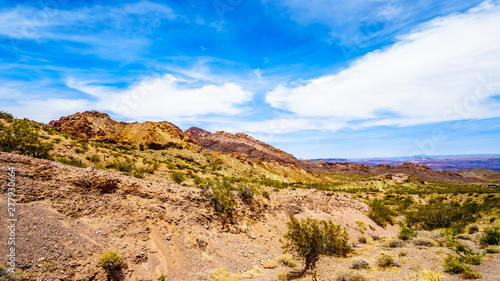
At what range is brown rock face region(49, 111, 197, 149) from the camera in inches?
1585

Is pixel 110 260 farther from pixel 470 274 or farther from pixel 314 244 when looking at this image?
pixel 470 274

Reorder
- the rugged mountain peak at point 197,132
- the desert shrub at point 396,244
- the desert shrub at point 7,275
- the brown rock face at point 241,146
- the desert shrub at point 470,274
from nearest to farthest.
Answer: the desert shrub at point 7,275, the desert shrub at point 470,274, the desert shrub at point 396,244, the brown rock face at point 241,146, the rugged mountain peak at point 197,132

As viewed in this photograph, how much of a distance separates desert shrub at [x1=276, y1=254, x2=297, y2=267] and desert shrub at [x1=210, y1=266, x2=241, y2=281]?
2722mm

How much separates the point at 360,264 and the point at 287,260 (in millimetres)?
3230

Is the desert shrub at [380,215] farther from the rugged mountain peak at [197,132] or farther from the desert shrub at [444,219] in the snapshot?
the rugged mountain peak at [197,132]

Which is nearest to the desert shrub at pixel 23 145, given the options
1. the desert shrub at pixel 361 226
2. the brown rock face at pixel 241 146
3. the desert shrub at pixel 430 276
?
the desert shrub at pixel 430 276

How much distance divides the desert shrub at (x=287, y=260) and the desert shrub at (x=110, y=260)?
23.0 ft

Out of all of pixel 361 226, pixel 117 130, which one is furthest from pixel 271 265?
pixel 117 130

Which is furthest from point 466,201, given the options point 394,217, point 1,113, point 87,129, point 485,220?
point 87,129

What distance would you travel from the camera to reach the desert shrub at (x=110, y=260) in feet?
23.3

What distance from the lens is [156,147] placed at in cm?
3831

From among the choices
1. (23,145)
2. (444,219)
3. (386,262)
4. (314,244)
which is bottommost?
(444,219)

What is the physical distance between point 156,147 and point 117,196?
30292 millimetres

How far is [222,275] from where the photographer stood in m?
8.62
